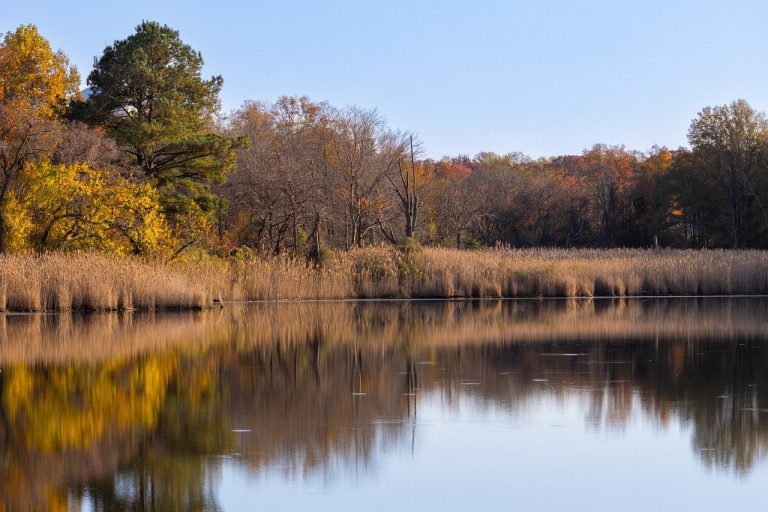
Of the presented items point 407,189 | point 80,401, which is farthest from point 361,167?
point 80,401

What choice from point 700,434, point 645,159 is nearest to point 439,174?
point 645,159

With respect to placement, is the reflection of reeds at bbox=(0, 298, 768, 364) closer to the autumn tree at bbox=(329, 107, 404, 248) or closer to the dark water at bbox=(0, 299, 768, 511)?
the dark water at bbox=(0, 299, 768, 511)

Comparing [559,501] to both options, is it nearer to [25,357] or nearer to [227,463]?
Result: [227,463]

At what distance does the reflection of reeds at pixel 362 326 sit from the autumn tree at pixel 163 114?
269 inches

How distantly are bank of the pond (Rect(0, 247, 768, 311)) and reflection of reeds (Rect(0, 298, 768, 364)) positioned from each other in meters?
1.56

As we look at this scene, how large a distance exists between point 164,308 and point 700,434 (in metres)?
19.9

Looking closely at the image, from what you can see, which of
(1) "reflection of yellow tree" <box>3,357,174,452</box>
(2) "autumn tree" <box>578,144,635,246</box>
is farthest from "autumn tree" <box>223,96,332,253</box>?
(1) "reflection of yellow tree" <box>3,357,174,452</box>

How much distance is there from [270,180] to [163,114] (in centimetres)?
725

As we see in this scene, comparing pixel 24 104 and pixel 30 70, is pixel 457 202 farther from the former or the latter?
pixel 24 104

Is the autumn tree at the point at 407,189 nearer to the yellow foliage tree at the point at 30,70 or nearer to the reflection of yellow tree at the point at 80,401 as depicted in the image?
the yellow foliage tree at the point at 30,70

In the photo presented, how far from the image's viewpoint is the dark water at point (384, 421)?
7164 millimetres

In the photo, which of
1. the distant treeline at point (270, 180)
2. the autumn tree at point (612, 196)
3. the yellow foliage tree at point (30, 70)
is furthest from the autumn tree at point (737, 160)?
the yellow foliage tree at point (30, 70)

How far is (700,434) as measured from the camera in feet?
29.6

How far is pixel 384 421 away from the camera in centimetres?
966
